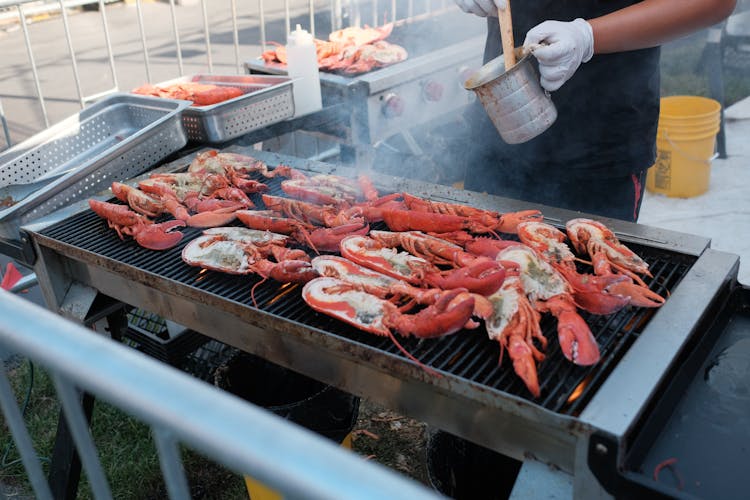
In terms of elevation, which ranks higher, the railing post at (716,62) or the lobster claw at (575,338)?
the lobster claw at (575,338)

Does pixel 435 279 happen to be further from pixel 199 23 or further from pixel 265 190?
pixel 199 23

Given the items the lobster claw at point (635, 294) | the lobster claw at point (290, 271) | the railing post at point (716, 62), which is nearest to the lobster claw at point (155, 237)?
the lobster claw at point (290, 271)

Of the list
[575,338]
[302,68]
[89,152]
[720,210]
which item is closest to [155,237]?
[89,152]

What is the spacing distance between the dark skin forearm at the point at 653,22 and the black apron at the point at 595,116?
38 cm

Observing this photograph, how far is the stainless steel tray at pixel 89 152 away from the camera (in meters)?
3.06

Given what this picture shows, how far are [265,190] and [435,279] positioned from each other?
4.36 feet

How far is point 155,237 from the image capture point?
263 centimetres

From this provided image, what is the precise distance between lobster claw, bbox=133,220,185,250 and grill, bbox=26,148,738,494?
4 centimetres

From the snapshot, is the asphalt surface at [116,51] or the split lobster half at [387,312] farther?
the asphalt surface at [116,51]

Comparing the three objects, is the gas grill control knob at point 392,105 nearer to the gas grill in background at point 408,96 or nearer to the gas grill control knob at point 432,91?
the gas grill in background at point 408,96

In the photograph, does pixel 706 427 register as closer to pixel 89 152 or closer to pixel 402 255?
pixel 402 255

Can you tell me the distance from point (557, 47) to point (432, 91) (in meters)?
2.63

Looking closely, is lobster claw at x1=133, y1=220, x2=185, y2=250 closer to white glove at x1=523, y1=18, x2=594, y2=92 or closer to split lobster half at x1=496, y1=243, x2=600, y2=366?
split lobster half at x1=496, y1=243, x2=600, y2=366

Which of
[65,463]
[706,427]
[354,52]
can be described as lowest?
[65,463]
